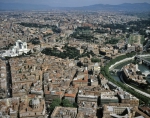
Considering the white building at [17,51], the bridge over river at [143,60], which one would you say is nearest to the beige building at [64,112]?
the bridge over river at [143,60]

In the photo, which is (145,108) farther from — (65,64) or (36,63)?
(36,63)

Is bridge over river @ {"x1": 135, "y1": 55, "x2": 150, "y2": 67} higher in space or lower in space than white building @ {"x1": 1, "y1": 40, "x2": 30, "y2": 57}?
lower

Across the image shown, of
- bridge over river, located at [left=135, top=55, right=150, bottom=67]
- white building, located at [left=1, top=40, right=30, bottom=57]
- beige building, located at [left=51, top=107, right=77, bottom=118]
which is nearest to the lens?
beige building, located at [left=51, top=107, right=77, bottom=118]

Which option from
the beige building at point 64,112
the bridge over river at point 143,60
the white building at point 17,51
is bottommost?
the bridge over river at point 143,60

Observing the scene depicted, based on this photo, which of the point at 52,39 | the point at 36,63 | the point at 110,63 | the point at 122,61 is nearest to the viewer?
the point at 36,63

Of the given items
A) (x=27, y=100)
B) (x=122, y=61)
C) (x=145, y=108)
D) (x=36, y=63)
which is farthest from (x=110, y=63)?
(x=27, y=100)

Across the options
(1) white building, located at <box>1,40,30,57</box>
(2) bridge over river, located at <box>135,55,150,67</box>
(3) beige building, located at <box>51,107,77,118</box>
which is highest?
(1) white building, located at <box>1,40,30,57</box>

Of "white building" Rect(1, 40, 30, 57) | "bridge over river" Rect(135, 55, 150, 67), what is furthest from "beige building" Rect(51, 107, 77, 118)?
"white building" Rect(1, 40, 30, 57)

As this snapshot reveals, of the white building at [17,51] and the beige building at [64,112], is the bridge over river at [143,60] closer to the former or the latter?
the white building at [17,51]

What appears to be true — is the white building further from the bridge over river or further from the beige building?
the beige building

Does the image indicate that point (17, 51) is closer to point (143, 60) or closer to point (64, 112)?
point (143, 60)

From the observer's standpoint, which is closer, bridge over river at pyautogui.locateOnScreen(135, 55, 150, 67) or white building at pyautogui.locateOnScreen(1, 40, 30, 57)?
bridge over river at pyautogui.locateOnScreen(135, 55, 150, 67)
